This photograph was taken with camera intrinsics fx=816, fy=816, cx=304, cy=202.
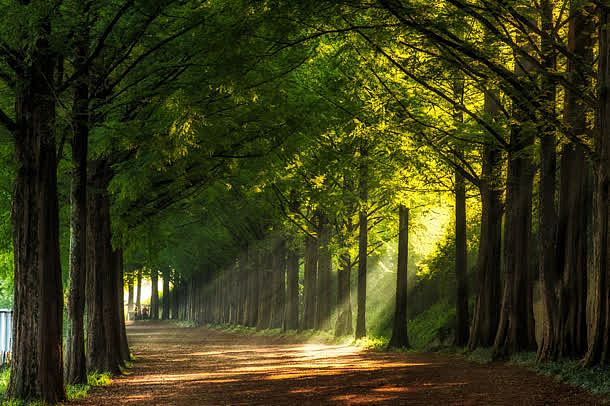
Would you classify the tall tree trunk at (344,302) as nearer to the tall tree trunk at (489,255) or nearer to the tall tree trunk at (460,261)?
the tall tree trunk at (460,261)

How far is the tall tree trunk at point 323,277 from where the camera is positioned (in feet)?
135

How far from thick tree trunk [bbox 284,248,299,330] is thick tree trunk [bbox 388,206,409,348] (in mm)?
16954

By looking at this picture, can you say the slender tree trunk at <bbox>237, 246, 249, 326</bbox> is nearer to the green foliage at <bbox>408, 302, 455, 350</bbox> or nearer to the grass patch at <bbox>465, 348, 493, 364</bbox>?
the green foliage at <bbox>408, 302, 455, 350</bbox>

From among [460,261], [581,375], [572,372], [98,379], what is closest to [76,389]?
[98,379]

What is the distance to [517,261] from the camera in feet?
66.9

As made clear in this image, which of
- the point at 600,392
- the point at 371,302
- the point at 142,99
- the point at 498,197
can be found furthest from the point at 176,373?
the point at 371,302

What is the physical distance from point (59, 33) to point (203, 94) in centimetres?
438

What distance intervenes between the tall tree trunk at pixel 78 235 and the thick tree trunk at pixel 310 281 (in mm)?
27042

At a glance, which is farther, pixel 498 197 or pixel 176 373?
pixel 498 197

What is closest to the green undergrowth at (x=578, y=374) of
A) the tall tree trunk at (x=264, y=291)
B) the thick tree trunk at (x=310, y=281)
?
the thick tree trunk at (x=310, y=281)

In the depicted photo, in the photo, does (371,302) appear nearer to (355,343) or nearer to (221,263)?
(355,343)

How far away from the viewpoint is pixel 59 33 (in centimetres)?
1235

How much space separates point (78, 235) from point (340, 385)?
612cm

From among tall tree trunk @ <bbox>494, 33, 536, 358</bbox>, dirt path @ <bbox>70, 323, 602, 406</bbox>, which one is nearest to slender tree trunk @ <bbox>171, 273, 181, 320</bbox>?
dirt path @ <bbox>70, 323, 602, 406</bbox>
